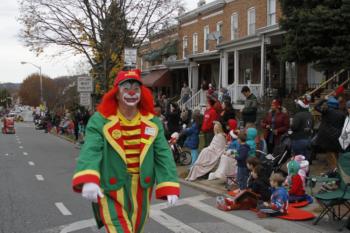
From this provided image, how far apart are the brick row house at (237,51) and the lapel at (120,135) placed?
15.3 m

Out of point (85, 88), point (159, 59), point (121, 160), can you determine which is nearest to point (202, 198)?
point (121, 160)

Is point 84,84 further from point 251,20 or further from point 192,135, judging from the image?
point 192,135

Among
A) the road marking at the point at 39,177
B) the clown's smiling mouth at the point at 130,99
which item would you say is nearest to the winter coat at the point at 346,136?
the clown's smiling mouth at the point at 130,99

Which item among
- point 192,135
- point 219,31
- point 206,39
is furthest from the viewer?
point 206,39

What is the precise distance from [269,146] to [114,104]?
975 cm

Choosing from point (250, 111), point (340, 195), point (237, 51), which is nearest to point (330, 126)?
point (340, 195)

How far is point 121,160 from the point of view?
4.87 m

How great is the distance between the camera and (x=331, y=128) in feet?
37.5

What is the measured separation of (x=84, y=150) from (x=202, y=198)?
23.1 feet

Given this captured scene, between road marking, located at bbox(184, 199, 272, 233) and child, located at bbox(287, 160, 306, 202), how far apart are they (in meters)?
1.40

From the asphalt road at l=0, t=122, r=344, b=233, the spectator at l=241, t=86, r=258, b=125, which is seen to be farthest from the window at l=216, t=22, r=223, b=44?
the asphalt road at l=0, t=122, r=344, b=233

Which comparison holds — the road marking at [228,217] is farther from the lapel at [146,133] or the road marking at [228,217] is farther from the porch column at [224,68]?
the porch column at [224,68]

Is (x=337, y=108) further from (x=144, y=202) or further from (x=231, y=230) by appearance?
(x=144, y=202)

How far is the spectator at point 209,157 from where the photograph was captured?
1372cm
